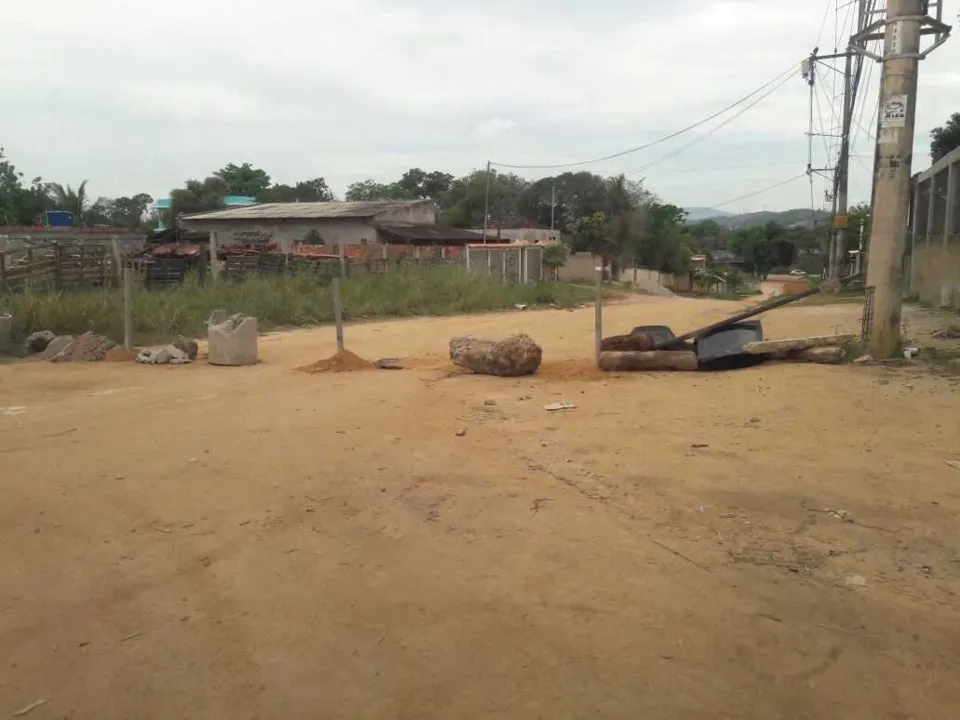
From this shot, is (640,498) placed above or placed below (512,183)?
below

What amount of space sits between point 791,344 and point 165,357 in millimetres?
7980

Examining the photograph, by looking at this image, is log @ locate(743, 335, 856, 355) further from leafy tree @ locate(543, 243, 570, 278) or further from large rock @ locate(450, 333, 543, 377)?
leafy tree @ locate(543, 243, 570, 278)

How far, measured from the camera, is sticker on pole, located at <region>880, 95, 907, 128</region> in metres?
9.16

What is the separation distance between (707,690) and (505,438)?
349 cm

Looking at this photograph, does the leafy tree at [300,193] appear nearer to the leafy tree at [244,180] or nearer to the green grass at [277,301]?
the leafy tree at [244,180]

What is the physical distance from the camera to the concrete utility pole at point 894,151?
912 cm

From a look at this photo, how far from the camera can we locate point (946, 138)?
118ft

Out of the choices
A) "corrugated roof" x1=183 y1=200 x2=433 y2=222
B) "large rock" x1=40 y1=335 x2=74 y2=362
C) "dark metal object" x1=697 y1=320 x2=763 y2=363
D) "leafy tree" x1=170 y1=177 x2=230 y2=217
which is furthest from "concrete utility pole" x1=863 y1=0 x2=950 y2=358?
"leafy tree" x1=170 y1=177 x2=230 y2=217

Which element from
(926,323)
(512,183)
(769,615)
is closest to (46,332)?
(769,615)

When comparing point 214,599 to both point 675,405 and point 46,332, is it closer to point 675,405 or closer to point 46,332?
point 675,405

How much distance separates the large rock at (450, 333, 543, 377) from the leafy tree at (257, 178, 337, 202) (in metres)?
56.1

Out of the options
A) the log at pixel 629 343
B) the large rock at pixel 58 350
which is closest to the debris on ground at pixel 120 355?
the large rock at pixel 58 350

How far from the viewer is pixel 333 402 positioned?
24.2 feet

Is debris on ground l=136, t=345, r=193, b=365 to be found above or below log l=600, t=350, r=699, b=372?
below
